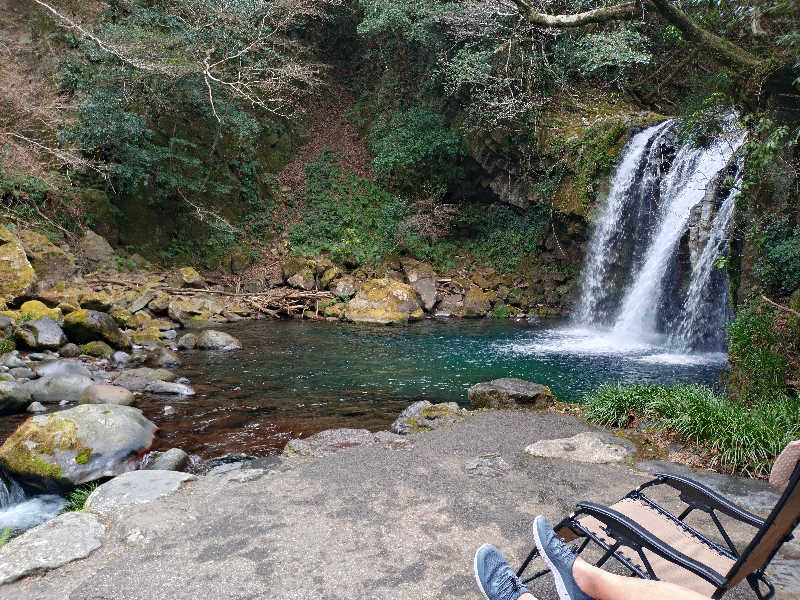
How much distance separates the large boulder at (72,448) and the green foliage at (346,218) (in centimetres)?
1150

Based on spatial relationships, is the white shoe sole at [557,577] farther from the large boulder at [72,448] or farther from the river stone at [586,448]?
the large boulder at [72,448]

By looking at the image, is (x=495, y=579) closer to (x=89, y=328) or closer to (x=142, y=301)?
(x=89, y=328)

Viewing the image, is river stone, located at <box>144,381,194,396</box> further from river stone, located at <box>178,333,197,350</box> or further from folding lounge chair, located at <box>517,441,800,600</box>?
folding lounge chair, located at <box>517,441,800,600</box>

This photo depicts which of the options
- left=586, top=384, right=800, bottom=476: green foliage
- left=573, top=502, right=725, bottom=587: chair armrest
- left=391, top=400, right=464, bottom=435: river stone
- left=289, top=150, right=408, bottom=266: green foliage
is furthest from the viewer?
left=289, top=150, right=408, bottom=266: green foliage

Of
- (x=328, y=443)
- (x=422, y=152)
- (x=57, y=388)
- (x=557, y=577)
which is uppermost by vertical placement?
(x=422, y=152)

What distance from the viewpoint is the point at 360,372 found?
9.09 meters

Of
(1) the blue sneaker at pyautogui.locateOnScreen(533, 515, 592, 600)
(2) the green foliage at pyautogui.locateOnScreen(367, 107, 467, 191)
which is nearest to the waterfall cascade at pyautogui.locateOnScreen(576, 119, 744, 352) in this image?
(2) the green foliage at pyautogui.locateOnScreen(367, 107, 467, 191)

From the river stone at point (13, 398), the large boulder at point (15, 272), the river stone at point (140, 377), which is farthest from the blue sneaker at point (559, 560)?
the large boulder at point (15, 272)

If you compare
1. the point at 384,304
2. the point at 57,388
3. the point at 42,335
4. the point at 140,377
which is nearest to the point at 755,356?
the point at 140,377

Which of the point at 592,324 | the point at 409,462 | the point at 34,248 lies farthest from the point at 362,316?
the point at 409,462

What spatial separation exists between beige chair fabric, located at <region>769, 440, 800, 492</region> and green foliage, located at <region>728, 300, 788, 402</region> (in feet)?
12.5

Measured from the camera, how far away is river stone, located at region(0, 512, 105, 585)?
2.88 m

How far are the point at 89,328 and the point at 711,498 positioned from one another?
400 inches

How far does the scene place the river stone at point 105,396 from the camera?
687 centimetres
